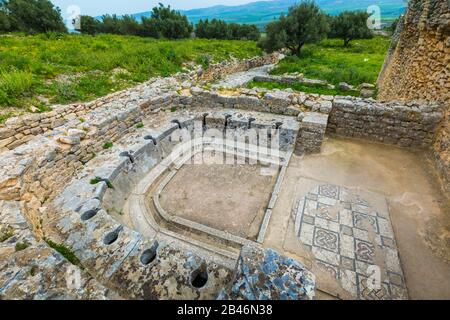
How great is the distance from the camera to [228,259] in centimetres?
379

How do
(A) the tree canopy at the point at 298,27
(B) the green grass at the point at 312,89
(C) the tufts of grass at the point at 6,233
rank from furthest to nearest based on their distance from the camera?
(A) the tree canopy at the point at 298,27
(B) the green grass at the point at 312,89
(C) the tufts of grass at the point at 6,233

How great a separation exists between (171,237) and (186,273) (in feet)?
4.75

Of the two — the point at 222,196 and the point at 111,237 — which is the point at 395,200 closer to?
the point at 222,196

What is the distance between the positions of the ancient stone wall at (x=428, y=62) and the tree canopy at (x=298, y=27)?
38.8ft

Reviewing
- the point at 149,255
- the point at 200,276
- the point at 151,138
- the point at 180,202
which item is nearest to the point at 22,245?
Result: the point at 149,255

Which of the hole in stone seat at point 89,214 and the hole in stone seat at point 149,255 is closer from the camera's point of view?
the hole in stone seat at point 149,255

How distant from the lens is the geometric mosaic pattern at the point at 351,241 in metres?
3.39

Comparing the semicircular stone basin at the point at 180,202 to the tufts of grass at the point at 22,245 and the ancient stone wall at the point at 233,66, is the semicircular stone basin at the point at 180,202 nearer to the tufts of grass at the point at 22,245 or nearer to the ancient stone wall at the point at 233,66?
the tufts of grass at the point at 22,245

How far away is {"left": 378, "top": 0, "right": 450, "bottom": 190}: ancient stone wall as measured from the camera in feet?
17.6

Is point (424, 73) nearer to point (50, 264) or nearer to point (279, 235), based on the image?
point (279, 235)

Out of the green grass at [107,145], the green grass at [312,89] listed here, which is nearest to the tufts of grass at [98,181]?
the green grass at [107,145]

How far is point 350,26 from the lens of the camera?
27141mm

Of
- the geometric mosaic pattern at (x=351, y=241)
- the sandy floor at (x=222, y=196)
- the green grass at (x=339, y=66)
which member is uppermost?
the green grass at (x=339, y=66)
